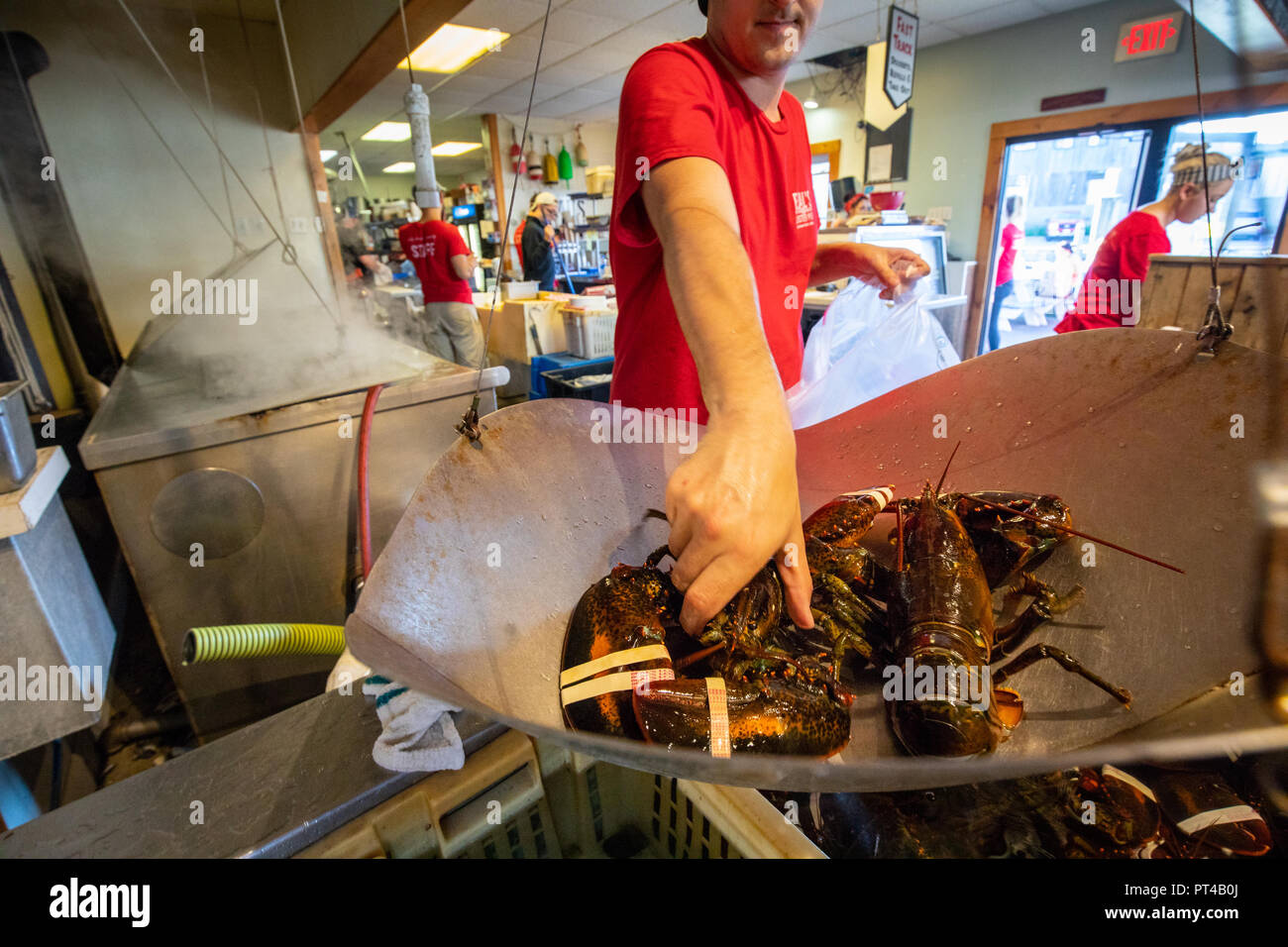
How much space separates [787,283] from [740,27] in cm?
49

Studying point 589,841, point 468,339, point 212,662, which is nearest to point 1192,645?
point 589,841

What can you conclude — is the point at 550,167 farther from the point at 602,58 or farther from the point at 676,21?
the point at 676,21

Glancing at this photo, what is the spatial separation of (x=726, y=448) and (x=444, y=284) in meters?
5.24

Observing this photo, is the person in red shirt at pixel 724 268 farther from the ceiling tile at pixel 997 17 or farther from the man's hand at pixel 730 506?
the ceiling tile at pixel 997 17

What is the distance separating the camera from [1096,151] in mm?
5695

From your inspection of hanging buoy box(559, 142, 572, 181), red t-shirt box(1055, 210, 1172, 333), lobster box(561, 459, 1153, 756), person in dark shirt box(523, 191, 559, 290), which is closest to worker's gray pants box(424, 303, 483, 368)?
person in dark shirt box(523, 191, 559, 290)

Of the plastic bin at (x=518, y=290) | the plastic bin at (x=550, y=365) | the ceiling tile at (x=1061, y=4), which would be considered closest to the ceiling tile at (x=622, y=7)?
the plastic bin at (x=518, y=290)

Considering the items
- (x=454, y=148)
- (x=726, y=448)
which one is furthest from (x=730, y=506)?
(x=454, y=148)

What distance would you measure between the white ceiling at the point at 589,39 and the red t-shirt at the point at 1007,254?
188 centimetres

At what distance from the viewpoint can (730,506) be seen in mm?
562

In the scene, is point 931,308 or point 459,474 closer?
point 459,474

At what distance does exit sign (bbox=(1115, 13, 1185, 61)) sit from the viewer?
461 cm
